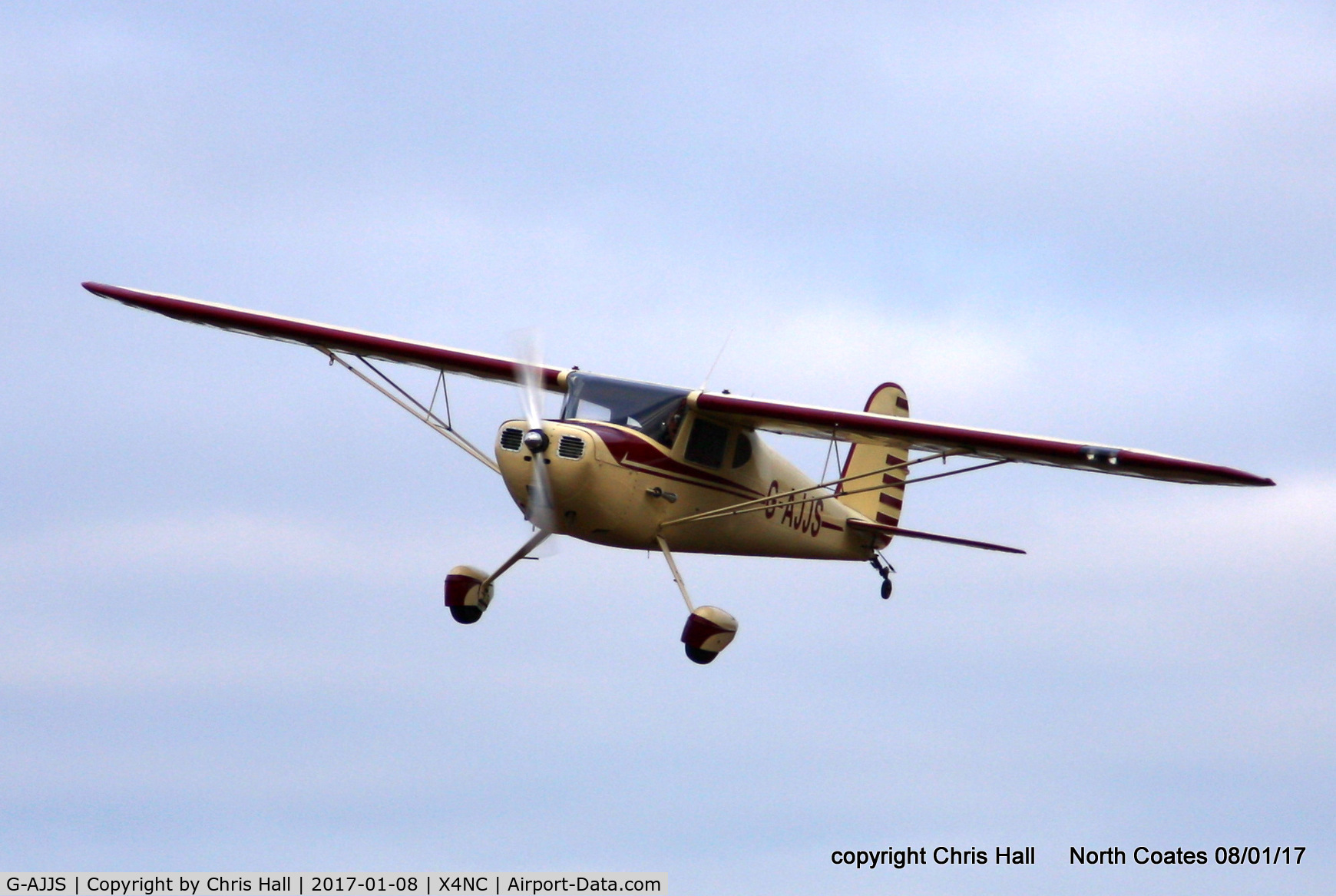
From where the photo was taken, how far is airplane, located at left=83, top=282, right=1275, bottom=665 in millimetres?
17406

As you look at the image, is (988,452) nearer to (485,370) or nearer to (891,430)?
(891,430)

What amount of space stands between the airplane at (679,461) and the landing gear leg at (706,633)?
0.02 m

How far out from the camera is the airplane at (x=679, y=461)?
57.1 ft

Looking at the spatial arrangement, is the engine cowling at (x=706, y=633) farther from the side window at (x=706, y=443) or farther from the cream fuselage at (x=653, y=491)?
the side window at (x=706, y=443)

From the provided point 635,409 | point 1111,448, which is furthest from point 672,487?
point 1111,448

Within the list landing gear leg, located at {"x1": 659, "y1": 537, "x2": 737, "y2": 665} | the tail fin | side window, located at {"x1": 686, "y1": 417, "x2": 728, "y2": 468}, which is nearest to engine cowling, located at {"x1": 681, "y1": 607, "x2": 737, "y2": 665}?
landing gear leg, located at {"x1": 659, "y1": 537, "x2": 737, "y2": 665}

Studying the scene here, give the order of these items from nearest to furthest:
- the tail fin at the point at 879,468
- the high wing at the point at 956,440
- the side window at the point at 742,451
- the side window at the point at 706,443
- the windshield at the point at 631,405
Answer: the high wing at the point at 956,440, the windshield at the point at 631,405, the side window at the point at 706,443, the side window at the point at 742,451, the tail fin at the point at 879,468

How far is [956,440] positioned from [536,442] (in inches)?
159

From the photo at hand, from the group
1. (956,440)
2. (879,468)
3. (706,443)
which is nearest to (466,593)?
(706,443)

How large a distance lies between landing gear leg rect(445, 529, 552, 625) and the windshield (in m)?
1.86

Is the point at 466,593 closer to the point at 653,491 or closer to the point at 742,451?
the point at 653,491

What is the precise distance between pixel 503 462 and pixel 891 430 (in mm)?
3776

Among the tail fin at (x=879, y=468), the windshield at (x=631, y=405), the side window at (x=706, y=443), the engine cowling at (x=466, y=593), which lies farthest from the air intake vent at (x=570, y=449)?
the tail fin at (x=879, y=468)

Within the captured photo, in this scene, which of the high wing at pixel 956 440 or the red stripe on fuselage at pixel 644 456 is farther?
the red stripe on fuselage at pixel 644 456
